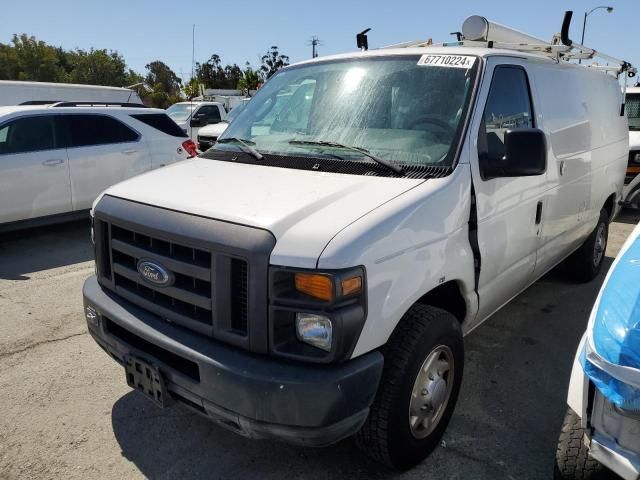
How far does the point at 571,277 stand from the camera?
5508mm

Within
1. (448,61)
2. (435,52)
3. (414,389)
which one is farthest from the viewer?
(435,52)

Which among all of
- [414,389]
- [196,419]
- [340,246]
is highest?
[340,246]

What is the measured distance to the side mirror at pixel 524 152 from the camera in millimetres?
2670

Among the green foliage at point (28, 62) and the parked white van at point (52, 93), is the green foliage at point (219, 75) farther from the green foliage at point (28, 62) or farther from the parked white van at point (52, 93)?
the parked white van at point (52, 93)

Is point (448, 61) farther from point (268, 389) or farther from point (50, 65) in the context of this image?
point (50, 65)

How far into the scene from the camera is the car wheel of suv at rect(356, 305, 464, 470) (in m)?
2.35

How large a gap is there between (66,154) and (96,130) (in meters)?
0.64

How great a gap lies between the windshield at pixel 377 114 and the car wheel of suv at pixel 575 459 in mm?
1392

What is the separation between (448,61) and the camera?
10.1 ft

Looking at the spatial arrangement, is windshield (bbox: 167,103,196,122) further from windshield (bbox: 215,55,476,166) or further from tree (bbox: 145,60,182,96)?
tree (bbox: 145,60,182,96)

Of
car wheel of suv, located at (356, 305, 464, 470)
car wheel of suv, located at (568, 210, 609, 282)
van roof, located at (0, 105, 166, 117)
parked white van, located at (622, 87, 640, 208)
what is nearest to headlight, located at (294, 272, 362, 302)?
car wheel of suv, located at (356, 305, 464, 470)

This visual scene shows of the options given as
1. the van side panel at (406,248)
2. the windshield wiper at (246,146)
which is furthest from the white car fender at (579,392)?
the windshield wiper at (246,146)

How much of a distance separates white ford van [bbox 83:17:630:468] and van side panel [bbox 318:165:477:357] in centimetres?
1

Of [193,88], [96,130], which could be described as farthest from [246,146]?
[193,88]
